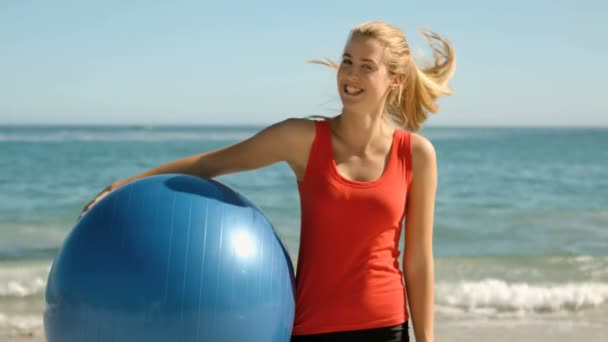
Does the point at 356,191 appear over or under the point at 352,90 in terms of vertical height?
under

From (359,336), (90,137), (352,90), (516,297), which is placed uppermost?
(352,90)

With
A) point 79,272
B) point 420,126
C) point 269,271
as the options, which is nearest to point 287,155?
point 269,271

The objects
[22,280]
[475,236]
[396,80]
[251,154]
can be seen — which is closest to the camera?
[251,154]

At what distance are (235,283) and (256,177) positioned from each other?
14.8m

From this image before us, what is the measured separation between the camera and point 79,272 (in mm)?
2613

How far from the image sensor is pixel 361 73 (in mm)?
2844

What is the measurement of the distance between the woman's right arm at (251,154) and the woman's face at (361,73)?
0.20 metres

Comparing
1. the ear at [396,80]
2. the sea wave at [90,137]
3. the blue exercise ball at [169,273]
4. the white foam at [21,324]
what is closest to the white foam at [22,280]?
the white foam at [21,324]

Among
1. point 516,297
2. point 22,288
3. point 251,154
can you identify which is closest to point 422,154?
point 251,154

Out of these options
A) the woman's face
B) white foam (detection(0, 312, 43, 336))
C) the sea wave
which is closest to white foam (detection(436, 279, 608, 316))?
white foam (detection(0, 312, 43, 336))

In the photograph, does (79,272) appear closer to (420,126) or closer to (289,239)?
(420,126)

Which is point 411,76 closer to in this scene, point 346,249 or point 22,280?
point 346,249

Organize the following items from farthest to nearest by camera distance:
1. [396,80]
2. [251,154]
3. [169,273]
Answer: [396,80] < [251,154] < [169,273]

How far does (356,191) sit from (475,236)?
8.49 metres
